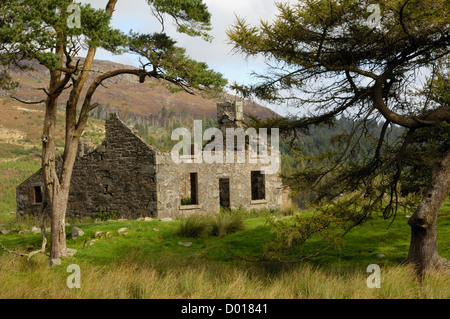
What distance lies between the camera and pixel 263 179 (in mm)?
23922

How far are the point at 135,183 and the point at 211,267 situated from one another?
10291 millimetres

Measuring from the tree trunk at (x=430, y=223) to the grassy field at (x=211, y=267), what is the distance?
0.37 m

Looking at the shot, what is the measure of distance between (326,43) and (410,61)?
6.40ft

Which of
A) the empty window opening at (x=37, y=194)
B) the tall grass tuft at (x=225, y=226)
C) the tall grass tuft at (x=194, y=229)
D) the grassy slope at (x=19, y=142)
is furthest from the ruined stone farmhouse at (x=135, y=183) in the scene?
the grassy slope at (x=19, y=142)

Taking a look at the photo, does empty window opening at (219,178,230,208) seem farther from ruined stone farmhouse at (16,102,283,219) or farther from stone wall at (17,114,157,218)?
stone wall at (17,114,157,218)

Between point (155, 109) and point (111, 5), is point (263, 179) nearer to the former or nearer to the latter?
point (111, 5)

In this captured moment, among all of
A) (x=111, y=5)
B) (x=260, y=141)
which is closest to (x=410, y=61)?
(x=111, y=5)

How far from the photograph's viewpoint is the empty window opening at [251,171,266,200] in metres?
23.9

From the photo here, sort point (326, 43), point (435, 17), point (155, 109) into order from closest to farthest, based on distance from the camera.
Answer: point (435, 17)
point (326, 43)
point (155, 109)

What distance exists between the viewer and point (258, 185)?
24312mm

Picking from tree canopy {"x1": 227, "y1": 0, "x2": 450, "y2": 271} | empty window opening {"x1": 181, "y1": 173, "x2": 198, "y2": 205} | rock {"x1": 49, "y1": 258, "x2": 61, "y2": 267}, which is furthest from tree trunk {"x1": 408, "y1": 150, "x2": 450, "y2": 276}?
empty window opening {"x1": 181, "y1": 173, "x2": 198, "y2": 205}

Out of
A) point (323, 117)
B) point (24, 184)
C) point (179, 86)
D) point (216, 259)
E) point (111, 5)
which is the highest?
point (111, 5)

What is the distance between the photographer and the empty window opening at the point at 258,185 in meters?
23.9

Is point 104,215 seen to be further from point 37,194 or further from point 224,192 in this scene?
point 224,192
